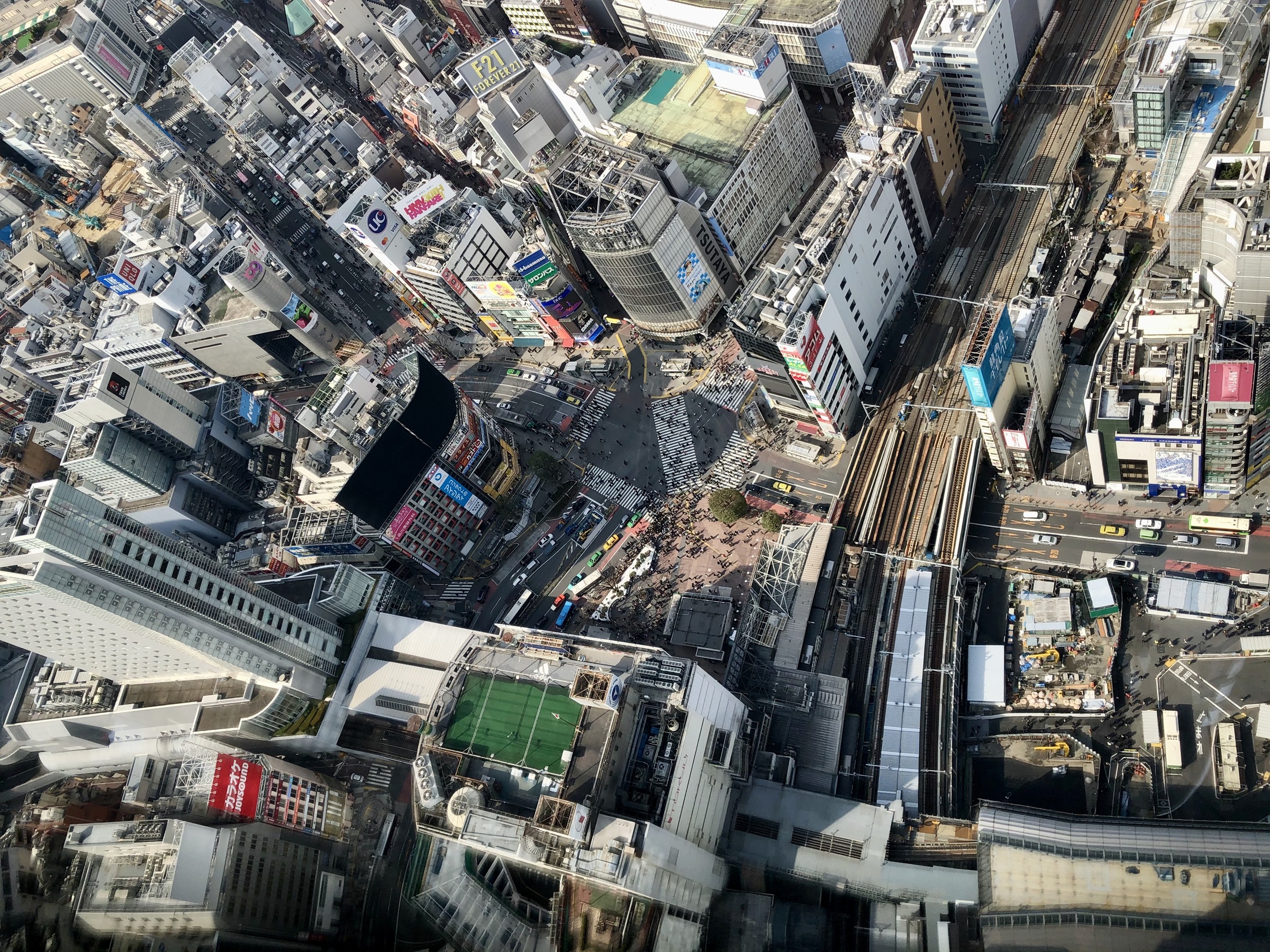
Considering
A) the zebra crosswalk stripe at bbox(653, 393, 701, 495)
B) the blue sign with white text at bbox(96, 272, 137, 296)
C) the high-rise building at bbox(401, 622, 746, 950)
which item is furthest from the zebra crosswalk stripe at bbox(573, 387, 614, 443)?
the blue sign with white text at bbox(96, 272, 137, 296)

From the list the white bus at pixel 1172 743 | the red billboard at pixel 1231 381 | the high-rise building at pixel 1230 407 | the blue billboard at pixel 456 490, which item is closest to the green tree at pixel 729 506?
the blue billboard at pixel 456 490

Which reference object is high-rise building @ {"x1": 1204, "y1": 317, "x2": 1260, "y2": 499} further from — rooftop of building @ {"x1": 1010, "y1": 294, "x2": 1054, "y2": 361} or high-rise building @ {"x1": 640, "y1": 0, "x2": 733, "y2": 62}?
high-rise building @ {"x1": 640, "y1": 0, "x2": 733, "y2": 62}

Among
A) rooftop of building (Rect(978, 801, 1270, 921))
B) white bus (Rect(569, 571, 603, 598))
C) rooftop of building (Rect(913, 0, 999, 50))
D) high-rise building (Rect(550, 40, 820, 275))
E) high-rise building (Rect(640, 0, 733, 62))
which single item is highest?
high-rise building (Rect(640, 0, 733, 62))

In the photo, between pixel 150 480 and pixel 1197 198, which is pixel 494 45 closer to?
pixel 150 480

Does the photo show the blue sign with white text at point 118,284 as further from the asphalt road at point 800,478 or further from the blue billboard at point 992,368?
the blue billboard at point 992,368

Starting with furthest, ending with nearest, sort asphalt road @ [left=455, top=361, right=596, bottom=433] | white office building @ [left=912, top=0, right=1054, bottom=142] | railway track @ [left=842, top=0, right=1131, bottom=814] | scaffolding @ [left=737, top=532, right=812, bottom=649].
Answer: asphalt road @ [left=455, top=361, right=596, bottom=433] → white office building @ [left=912, top=0, right=1054, bottom=142] → scaffolding @ [left=737, top=532, right=812, bottom=649] → railway track @ [left=842, top=0, right=1131, bottom=814]

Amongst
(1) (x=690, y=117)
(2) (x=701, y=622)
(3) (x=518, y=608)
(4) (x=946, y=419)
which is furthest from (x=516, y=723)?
(1) (x=690, y=117)
